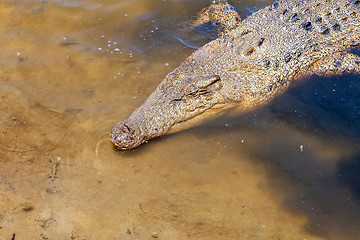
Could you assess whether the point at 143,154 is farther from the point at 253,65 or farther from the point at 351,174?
the point at 351,174

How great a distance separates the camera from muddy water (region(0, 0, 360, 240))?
12.1 ft

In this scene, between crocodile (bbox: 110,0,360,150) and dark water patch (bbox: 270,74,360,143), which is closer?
crocodile (bbox: 110,0,360,150)

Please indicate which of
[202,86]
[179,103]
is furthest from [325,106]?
[179,103]

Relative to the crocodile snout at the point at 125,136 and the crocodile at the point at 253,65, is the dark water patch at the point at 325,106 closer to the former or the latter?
the crocodile at the point at 253,65

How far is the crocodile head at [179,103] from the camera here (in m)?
4.68

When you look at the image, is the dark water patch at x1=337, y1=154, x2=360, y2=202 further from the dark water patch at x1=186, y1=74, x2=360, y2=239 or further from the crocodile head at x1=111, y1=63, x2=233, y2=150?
the crocodile head at x1=111, y1=63, x2=233, y2=150

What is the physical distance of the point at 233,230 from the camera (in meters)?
3.71

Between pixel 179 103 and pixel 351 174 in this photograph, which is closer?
pixel 351 174

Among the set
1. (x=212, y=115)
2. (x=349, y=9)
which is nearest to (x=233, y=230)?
(x=212, y=115)

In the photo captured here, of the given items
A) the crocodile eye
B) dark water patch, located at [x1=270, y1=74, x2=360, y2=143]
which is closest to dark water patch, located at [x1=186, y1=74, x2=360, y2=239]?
dark water patch, located at [x1=270, y1=74, x2=360, y2=143]

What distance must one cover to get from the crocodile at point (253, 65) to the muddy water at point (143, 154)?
8.3 inches

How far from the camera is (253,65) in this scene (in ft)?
17.3

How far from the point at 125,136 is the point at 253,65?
2.35m

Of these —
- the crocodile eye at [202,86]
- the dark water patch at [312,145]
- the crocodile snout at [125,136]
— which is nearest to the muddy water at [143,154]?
the dark water patch at [312,145]
